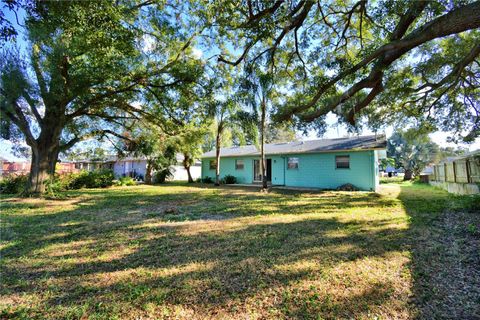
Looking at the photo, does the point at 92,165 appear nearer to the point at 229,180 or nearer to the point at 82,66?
the point at 229,180

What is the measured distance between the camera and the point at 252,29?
6.80 m

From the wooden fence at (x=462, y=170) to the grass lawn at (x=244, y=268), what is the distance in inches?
181

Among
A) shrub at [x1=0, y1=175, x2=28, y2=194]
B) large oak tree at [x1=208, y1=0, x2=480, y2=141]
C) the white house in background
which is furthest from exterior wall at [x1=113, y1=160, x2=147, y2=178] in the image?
large oak tree at [x1=208, y1=0, x2=480, y2=141]

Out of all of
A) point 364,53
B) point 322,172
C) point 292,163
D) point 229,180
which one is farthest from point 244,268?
point 229,180

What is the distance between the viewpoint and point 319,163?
50.6 feet

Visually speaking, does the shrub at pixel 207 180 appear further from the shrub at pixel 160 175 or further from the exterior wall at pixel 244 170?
the shrub at pixel 160 175

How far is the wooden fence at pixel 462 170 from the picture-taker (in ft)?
31.3

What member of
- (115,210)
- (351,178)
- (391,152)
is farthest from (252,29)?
(391,152)

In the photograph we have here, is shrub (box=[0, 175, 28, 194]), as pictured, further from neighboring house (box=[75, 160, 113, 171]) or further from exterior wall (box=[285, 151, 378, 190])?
exterior wall (box=[285, 151, 378, 190])

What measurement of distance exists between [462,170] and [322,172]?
6540 millimetres

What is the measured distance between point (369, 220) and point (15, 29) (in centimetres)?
807

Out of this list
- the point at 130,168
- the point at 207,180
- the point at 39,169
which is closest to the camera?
the point at 39,169

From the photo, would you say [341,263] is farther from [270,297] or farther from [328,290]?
[270,297]

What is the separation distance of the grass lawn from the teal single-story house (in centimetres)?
731
